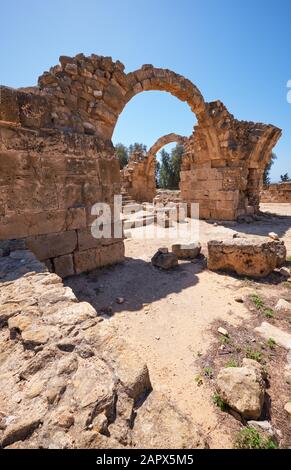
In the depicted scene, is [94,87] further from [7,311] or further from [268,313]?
[268,313]

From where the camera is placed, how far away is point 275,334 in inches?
92.0

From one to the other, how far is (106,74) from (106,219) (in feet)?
12.0

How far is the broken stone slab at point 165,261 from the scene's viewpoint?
13.7ft

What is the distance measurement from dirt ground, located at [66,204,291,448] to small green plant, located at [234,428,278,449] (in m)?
0.07

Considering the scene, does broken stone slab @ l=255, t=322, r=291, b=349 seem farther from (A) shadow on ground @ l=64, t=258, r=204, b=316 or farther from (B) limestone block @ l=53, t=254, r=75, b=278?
(B) limestone block @ l=53, t=254, r=75, b=278

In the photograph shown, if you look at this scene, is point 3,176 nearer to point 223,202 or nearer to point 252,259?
point 252,259

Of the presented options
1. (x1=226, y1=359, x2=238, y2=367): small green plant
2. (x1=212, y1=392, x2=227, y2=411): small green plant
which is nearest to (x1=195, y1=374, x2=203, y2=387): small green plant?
(x1=212, y1=392, x2=227, y2=411): small green plant

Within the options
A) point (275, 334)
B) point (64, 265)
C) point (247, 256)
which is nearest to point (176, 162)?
point (247, 256)

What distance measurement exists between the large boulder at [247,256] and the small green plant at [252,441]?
2.79 m

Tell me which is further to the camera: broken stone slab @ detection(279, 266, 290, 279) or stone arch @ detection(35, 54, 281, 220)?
stone arch @ detection(35, 54, 281, 220)

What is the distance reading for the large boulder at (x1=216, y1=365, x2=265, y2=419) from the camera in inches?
56.6

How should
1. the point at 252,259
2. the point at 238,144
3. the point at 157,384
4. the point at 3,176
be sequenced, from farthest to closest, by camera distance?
the point at 238,144 < the point at 252,259 < the point at 3,176 < the point at 157,384

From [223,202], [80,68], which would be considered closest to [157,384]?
[80,68]

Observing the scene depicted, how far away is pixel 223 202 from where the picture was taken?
781 cm
